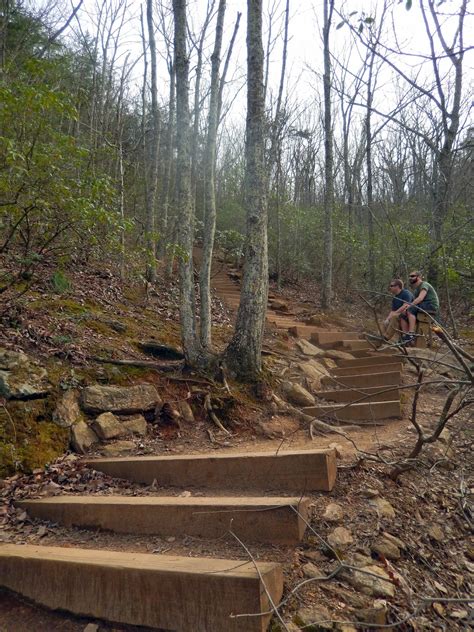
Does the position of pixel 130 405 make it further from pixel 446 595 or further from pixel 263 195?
pixel 446 595

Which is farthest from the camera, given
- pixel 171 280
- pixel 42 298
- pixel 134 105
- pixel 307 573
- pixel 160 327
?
pixel 134 105

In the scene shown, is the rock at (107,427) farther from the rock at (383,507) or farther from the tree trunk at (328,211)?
the tree trunk at (328,211)

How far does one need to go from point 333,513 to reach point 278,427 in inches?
99.2

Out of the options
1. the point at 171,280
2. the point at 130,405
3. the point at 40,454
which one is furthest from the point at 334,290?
the point at 40,454

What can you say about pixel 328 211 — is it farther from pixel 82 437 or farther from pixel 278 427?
pixel 82 437

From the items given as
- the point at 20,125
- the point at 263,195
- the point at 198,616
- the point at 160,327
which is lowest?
the point at 198,616

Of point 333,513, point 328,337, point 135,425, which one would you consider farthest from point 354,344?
point 333,513

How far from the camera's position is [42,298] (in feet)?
22.9

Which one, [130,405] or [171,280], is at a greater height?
[171,280]

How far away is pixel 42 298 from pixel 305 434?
447 centimetres

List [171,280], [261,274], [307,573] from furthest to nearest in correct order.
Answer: [171,280] < [261,274] < [307,573]

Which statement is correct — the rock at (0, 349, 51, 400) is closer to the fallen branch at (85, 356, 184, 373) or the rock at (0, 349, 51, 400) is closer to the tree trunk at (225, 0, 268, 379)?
the fallen branch at (85, 356, 184, 373)

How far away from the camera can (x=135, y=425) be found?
17.8ft

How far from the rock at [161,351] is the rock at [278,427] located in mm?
2003
